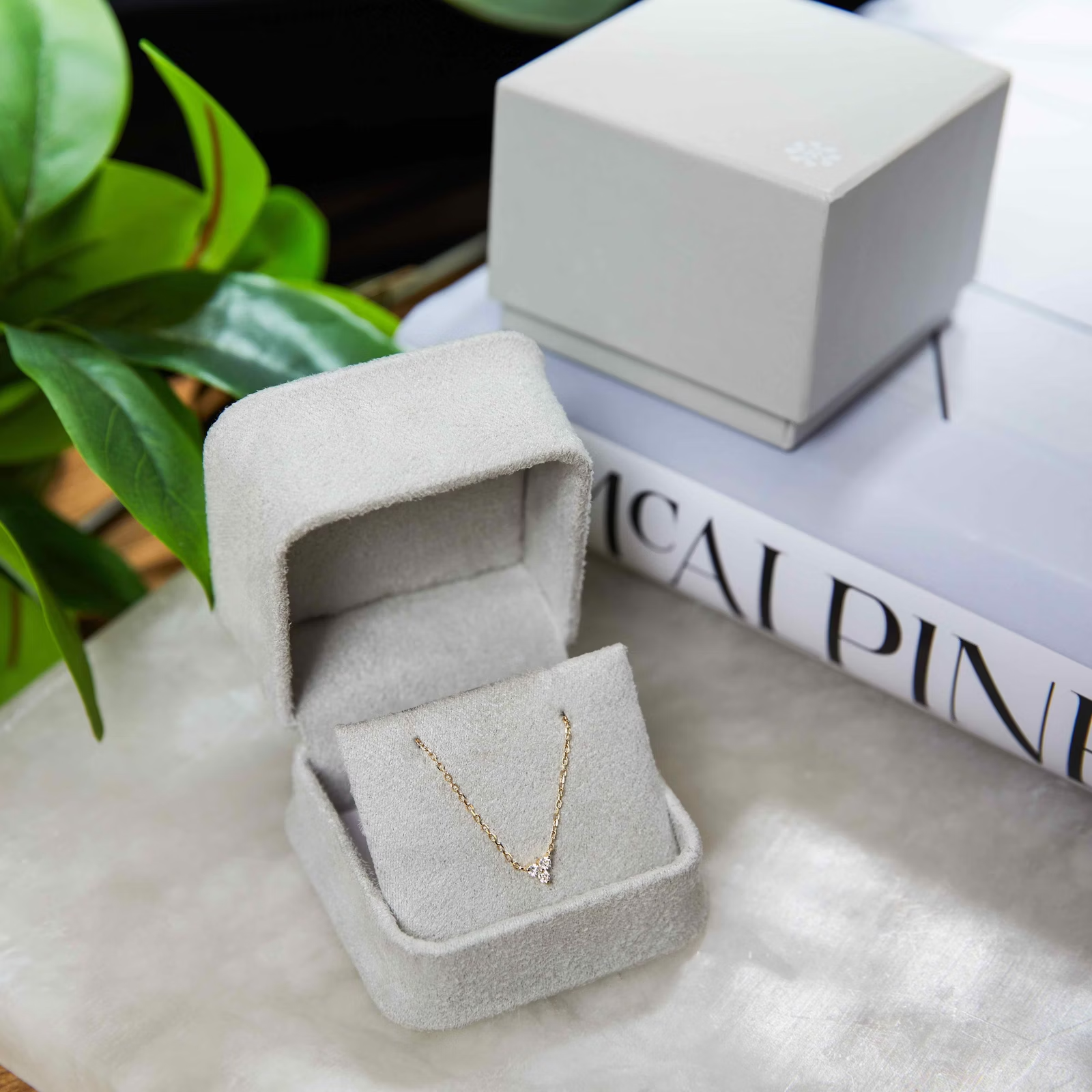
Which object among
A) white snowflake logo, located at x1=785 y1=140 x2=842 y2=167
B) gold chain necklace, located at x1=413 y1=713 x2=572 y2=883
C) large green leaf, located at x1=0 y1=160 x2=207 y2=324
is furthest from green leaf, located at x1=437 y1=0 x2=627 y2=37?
gold chain necklace, located at x1=413 y1=713 x2=572 y2=883

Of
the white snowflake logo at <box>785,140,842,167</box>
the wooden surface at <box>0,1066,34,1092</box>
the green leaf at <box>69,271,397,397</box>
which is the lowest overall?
the wooden surface at <box>0,1066,34,1092</box>

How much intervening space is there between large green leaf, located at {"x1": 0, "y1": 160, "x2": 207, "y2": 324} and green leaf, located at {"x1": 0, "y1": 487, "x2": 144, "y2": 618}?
116mm

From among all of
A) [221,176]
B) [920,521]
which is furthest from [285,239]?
[920,521]

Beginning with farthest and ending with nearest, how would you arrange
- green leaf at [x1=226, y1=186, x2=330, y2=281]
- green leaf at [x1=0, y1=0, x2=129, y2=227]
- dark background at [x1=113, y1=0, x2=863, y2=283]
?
1. dark background at [x1=113, y1=0, x2=863, y2=283]
2. green leaf at [x1=226, y1=186, x2=330, y2=281]
3. green leaf at [x1=0, y1=0, x2=129, y2=227]

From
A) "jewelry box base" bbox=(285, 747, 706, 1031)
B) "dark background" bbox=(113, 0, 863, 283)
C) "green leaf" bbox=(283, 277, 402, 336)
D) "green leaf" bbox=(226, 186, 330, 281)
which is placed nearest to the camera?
"jewelry box base" bbox=(285, 747, 706, 1031)

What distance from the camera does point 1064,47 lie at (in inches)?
42.7

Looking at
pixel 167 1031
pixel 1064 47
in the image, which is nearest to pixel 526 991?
pixel 167 1031

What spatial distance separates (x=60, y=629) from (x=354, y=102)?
71cm

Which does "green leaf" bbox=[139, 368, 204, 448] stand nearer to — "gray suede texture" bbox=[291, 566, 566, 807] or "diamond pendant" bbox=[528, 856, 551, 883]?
"gray suede texture" bbox=[291, 566, 566, 807]

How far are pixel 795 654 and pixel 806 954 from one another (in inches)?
8.5

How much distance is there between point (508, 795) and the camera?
0.69 meters

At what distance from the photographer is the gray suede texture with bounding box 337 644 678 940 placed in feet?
2.20

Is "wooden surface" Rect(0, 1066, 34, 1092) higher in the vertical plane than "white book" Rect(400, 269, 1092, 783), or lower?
lower

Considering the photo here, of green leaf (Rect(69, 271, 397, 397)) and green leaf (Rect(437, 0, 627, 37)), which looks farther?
green leaf (Rect(437, 0, 627, 37))
